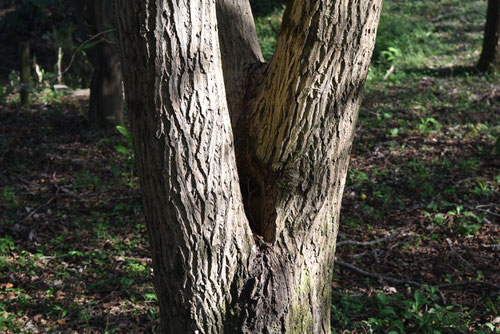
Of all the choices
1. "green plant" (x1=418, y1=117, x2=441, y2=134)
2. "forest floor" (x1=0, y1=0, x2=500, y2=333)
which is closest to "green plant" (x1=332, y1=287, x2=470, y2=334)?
"forest floor" (x1=0, y1=0, x2=500, y2=333)

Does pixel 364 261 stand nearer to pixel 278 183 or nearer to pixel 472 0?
pixel 278 183

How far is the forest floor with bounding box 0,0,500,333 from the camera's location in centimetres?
372

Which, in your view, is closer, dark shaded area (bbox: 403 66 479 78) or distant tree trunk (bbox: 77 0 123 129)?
distant tree trunk (bbox: 77 0 123 129)

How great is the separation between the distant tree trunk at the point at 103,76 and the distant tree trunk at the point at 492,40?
21.2 feet

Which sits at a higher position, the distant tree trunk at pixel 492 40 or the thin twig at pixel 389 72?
the distant tree trunk at pixel 492 40

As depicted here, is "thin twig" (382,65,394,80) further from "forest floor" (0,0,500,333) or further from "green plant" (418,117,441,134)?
"green plant" (418,117,441,134)

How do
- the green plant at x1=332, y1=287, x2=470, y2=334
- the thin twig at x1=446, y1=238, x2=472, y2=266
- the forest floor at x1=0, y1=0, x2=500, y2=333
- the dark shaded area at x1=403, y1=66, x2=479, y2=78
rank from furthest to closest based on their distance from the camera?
the dark shaded area at x1=403, y1=66, x2=479, y2=78 → the thin twig at x1=446, y1=238, x2=472, y2=266 → the forest floor at x1=0, y1=0, x2=500, y2=333 → the green plant at x1=332, y1=287, x2=470, y2=334

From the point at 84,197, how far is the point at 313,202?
13.0 ft

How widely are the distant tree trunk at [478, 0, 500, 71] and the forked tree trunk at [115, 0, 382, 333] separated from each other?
764cm

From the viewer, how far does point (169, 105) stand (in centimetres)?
193

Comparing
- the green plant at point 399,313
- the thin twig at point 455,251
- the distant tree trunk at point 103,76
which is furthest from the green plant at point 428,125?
the distant tree trunk at point 103,76

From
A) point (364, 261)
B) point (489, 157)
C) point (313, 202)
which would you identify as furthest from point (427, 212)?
point (313, 202)

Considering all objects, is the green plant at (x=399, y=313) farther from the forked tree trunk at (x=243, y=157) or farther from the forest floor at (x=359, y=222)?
the forked tree trunk at (x=243, y=157)

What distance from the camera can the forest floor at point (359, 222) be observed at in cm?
372
